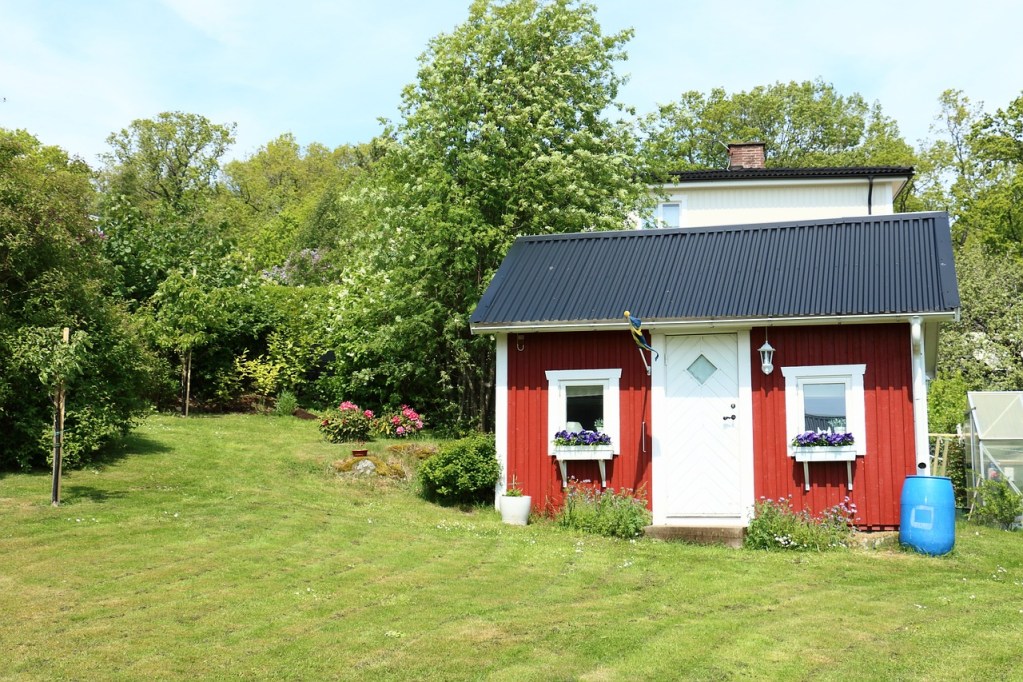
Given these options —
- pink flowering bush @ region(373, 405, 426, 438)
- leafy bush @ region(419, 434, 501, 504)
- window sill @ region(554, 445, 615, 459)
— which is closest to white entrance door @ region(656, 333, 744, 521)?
window sill @ region(554, 445, 615, 459)

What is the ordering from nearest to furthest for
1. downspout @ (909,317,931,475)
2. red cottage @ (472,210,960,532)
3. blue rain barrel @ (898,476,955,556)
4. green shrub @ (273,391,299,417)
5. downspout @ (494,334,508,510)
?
blue rain barrel @ (898,476,955,556)
downspout @ (909,317,931,475)
red cottage @ (472,210,960,532)
downspout @ (494,334,508,510)
green shrub @ (273,391,299,417)

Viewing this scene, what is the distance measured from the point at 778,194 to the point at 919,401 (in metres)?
15.2

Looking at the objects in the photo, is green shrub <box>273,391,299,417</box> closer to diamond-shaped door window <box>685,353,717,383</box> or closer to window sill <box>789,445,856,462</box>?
diamond-shaped door window <box>685,353,717,383</box>

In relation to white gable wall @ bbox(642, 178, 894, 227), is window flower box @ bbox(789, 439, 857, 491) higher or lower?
lower

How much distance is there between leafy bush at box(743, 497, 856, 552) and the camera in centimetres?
1240

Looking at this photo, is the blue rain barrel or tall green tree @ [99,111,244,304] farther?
tall green tree @ [99,111,244,304]

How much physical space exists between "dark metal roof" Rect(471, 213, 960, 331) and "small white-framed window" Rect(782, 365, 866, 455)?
2.65 ft

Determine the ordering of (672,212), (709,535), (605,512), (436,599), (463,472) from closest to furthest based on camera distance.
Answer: (436,599), (709,535), (605,512), (463,472), (672,212)

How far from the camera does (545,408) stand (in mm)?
14273

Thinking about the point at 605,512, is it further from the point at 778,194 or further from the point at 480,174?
the point at 778,194

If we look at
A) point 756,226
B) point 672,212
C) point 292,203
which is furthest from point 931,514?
point 292,203

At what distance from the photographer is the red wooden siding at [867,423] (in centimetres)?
1279

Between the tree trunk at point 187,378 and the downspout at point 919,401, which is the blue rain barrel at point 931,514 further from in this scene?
the tree trunk at point 187,378

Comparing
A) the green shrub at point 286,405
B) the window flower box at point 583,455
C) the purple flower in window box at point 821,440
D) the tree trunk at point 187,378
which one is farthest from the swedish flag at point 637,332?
the tree trunk at point 187,378
